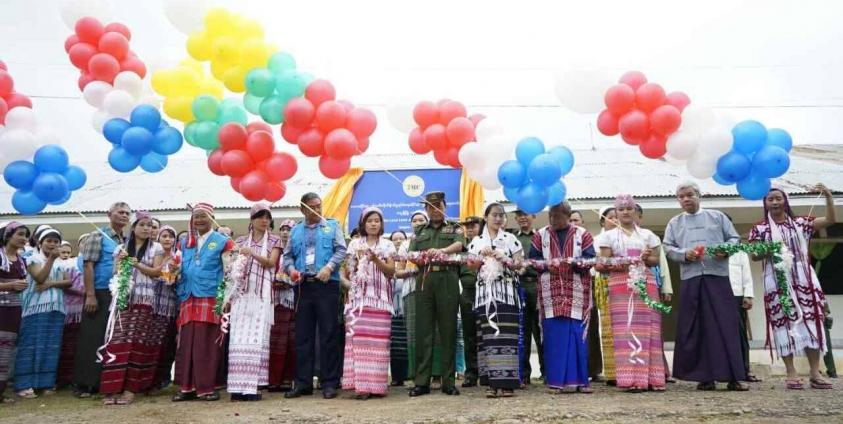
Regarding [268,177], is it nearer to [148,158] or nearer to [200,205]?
[200,205]

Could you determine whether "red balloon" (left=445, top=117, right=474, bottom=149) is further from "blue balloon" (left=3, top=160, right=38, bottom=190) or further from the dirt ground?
"blue balloon" (left=3, top=160, right=38, bottom=190)

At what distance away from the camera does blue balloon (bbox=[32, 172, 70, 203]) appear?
239 inches

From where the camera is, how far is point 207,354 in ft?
18.4

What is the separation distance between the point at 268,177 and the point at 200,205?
25.1 inches

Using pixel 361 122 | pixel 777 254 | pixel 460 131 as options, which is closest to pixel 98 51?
pixel 361 122

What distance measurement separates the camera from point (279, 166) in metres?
6.10

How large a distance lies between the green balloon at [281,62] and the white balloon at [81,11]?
1787mm

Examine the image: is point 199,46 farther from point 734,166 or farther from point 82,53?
point 734,166

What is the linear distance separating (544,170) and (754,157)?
1.65 metres

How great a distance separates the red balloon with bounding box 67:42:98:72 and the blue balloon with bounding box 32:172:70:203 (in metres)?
1.08

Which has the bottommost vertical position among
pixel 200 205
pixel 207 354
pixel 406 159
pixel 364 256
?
pixel 207 354

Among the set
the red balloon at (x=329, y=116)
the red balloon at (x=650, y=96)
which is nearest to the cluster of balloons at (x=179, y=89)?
the red balloon at (x=329, y=116)

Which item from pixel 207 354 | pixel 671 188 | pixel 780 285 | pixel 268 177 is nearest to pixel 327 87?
pixel 268 177

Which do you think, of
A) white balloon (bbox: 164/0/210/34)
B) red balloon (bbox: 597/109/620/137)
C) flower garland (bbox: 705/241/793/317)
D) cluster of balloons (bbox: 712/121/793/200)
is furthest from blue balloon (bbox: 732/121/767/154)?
white balloon (bbox: 164/0/210/34)
